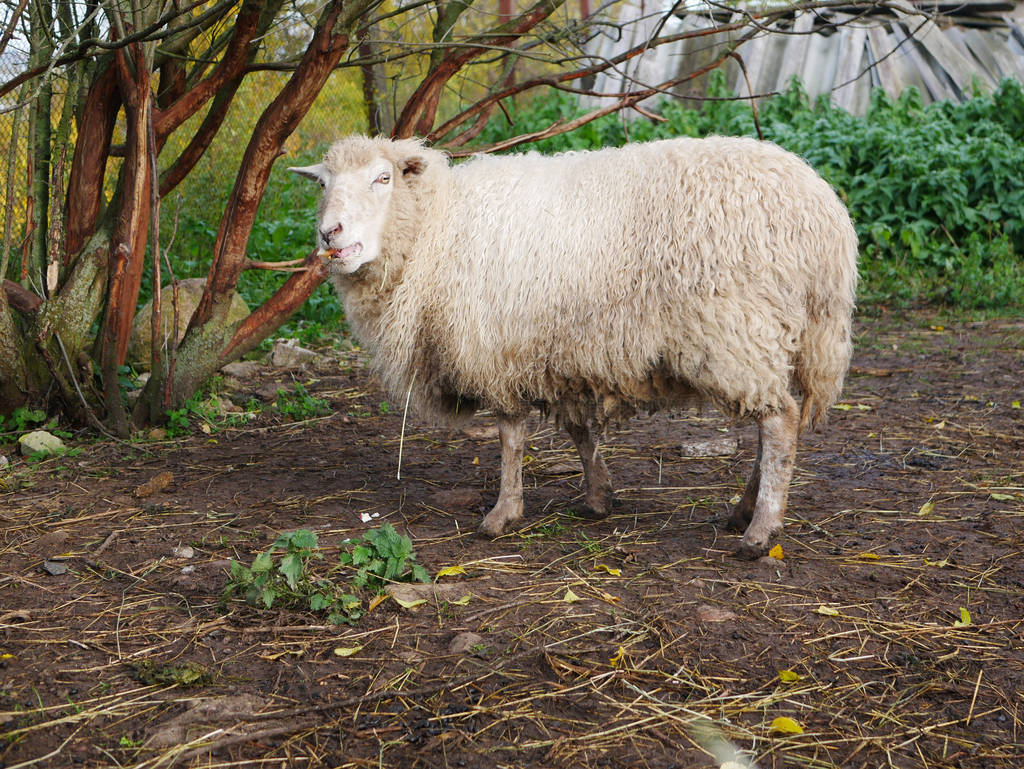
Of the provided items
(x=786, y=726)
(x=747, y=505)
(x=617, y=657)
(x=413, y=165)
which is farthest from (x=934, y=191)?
(x=786, y=726)

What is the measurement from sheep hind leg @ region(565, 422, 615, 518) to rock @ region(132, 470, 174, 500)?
6.23ft

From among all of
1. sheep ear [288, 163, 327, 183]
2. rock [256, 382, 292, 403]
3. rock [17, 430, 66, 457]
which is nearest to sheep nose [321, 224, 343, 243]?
sheep ear [288, 163, 327, 183]

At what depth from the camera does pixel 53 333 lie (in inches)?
197

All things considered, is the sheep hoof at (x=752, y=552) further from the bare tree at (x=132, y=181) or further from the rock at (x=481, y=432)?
the bare tree at (x=132, y=181)

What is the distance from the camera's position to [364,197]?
3.84 metres

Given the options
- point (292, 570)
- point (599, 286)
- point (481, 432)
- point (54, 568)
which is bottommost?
point (481, 432)

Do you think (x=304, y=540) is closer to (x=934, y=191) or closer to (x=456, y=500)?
(x=456, y=500)

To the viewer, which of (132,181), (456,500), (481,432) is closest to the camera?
(456,500)

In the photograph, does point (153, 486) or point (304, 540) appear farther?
point (153, 486)

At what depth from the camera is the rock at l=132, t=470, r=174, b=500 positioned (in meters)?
4.25

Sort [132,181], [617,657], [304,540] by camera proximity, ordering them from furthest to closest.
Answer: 1. [132,181]
2. [304,540]
3. [617,657]

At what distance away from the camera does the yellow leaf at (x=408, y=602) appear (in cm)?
312

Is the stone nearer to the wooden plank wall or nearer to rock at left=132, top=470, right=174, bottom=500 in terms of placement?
rock at left=132, top=470, right=174, bottom=500

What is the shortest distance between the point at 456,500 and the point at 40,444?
2.23 meters
